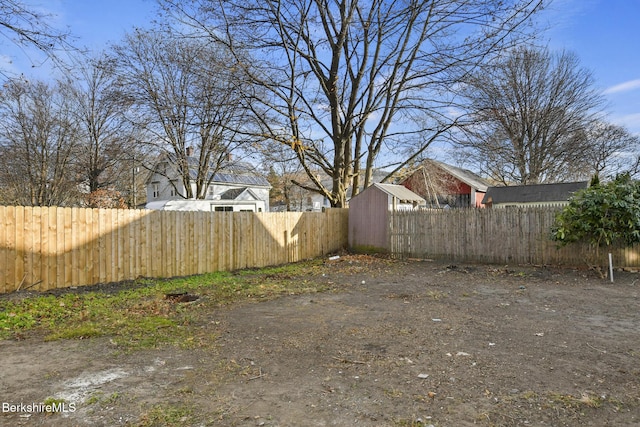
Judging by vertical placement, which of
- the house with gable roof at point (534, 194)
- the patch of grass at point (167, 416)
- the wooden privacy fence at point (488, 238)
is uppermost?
the house with gable roof at point (534, 194)

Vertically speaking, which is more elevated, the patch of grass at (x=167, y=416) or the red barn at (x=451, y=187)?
the red barn at (x=451, y=187)

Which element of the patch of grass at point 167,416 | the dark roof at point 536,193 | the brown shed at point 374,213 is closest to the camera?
the patch of grass at point 167,416

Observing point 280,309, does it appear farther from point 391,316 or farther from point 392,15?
point 392,15

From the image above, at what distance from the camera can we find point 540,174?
23.1 metres

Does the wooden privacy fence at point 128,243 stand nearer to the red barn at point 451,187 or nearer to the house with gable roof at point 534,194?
the house with gable roof at point 534,194

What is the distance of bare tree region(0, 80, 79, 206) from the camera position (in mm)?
18800

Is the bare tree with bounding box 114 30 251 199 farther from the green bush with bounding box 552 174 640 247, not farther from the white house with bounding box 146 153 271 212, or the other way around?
the green bush with bounding box 552 174 640 247

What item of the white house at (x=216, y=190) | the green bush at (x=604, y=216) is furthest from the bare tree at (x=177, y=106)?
the green bush at (x=604, y=216)

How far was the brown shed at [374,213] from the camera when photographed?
12.6 metres

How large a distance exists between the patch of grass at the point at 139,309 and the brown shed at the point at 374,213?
4.89 meters

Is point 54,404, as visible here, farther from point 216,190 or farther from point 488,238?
point 216,190

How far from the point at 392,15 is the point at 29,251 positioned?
39.0 ft

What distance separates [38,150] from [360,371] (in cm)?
2282

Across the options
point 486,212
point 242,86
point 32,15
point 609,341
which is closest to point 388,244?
point 486,212
